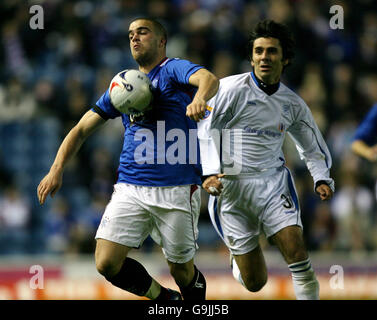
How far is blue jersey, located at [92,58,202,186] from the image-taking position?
5.93 meters

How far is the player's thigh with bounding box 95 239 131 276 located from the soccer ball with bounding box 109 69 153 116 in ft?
3.44

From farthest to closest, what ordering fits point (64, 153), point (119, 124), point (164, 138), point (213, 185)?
point (119, 124) < point (64, 153) < point (164, 138) < point (213, 185)

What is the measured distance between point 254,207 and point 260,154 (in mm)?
446

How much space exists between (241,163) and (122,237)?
3.87 feet

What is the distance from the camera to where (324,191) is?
623cm

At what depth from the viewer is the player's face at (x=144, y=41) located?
5.98m

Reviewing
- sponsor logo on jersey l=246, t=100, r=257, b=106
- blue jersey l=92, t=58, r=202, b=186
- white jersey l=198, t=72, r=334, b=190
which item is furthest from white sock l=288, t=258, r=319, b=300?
sponsor logo on jersey l=246, t=100, r=257, b=106

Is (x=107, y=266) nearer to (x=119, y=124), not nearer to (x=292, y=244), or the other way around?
(x=292, y=244)

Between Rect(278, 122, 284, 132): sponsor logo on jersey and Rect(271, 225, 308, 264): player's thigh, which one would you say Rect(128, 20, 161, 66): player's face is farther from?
Rect(271, 225, 308, 264): player's thigh

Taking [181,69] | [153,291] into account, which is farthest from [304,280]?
[181,69]

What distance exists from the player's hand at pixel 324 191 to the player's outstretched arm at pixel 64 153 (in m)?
1.90

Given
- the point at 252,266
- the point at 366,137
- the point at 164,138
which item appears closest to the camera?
the point at 164,138

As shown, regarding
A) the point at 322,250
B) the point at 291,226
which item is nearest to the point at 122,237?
the point at 291,226
